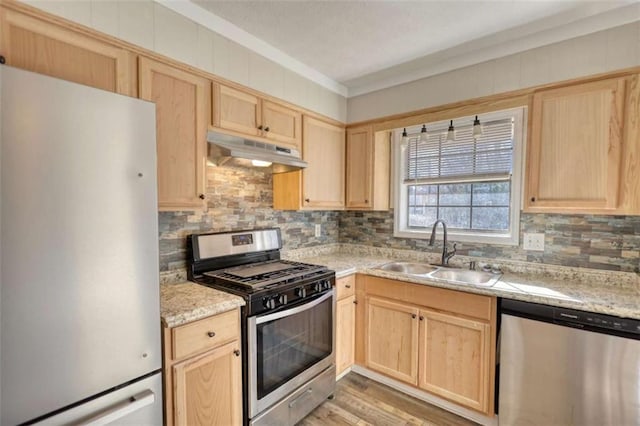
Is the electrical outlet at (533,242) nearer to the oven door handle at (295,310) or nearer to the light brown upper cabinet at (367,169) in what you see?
the light brown upper cabinet at (367,169)

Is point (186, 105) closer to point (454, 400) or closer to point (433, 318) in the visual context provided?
point (433, 318)

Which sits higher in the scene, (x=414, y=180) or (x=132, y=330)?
(x=414, y=180)

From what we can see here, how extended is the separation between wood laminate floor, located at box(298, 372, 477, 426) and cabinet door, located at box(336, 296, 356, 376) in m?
0.19

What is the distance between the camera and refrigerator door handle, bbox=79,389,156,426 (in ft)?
3.56

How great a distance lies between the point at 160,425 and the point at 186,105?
5.29 feet

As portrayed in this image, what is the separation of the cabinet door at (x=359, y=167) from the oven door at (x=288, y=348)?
1.06 metres

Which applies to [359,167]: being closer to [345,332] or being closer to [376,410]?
[345,332]

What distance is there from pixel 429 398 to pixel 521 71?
2423 millimetres

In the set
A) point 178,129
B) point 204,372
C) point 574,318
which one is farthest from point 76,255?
point 574,318

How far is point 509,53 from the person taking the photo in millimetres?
2160

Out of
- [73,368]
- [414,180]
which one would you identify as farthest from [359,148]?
[73,368]

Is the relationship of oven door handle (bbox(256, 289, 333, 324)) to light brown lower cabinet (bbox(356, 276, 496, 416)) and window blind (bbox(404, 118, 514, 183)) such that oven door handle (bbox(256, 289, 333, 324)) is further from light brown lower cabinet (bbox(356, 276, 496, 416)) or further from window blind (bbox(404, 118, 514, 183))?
window blind (bbox(404, 118, 514, 183))

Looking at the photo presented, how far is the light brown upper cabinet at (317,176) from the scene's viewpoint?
2557 mm

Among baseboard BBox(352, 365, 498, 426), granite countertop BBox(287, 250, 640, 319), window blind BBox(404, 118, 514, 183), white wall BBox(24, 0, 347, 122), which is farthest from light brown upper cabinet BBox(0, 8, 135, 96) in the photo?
baseboard BBox(352, 365, 498, 426)
